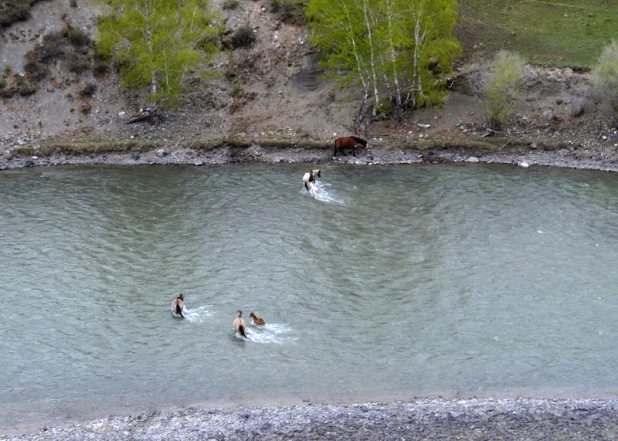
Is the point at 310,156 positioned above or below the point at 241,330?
above

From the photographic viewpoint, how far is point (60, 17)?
164 ft

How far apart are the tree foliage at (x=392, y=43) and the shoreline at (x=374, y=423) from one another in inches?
1116

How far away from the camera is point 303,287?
87.4 ft

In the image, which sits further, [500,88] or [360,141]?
[500,88]

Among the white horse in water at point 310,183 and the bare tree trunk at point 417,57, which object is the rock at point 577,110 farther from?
the white horse in water at point 310,183

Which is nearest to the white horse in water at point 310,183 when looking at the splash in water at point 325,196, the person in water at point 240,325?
the splash in water at point 325,196

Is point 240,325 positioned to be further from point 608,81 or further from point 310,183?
point 608,81

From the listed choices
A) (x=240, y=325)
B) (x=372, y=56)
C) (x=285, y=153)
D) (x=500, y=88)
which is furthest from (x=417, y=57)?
(x=240, y=325)

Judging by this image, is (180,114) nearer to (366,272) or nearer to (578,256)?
(366,272)

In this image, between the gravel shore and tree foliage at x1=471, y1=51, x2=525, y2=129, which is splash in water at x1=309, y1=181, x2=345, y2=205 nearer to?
the gravel shore

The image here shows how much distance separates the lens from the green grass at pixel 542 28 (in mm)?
47969

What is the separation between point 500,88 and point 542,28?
37.4ft

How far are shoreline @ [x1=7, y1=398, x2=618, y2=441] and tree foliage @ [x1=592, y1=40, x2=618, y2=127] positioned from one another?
26.8m

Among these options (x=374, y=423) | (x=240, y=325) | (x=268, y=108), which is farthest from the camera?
(x=268, y=108)
